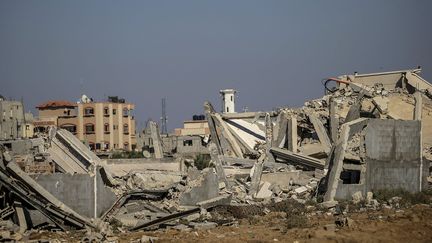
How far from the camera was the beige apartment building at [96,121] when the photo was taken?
56.6 m

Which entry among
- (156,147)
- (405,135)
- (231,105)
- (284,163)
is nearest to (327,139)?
(284,163)

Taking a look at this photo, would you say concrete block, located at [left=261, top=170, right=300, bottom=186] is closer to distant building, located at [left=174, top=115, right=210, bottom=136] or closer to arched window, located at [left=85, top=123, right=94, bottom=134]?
arched window, located at [left=85, top=123, right=94, bottom=134]

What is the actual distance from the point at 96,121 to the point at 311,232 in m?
46.1

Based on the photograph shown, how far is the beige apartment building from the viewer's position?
56.6 metres

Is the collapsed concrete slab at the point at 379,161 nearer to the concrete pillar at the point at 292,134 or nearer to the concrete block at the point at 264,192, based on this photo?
the concrete block at the point at 264,192

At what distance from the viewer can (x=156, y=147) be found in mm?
23406

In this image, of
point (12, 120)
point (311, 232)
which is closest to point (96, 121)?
point (12, 120)

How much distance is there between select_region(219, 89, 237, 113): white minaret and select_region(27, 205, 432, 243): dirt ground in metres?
43.2

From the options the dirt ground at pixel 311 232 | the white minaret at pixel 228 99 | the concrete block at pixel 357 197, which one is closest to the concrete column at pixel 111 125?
the white minaret at pixel 228 99

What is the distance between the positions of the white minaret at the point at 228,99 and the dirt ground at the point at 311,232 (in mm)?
43154

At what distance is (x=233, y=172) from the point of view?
71.4 ft

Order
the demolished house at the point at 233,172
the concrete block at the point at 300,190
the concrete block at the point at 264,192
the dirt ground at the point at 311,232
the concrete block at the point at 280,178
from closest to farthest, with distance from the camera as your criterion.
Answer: the dirt ground at the point at 311,232, the demolished house at the point at 233,172, the concrete block at the point at 264,192, the concrete block at the point at 300,190, the concrete block at the point at 280,178

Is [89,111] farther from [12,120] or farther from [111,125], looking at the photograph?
[12,120]

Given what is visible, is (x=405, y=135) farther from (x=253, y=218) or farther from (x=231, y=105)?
(x=231, y=105)
